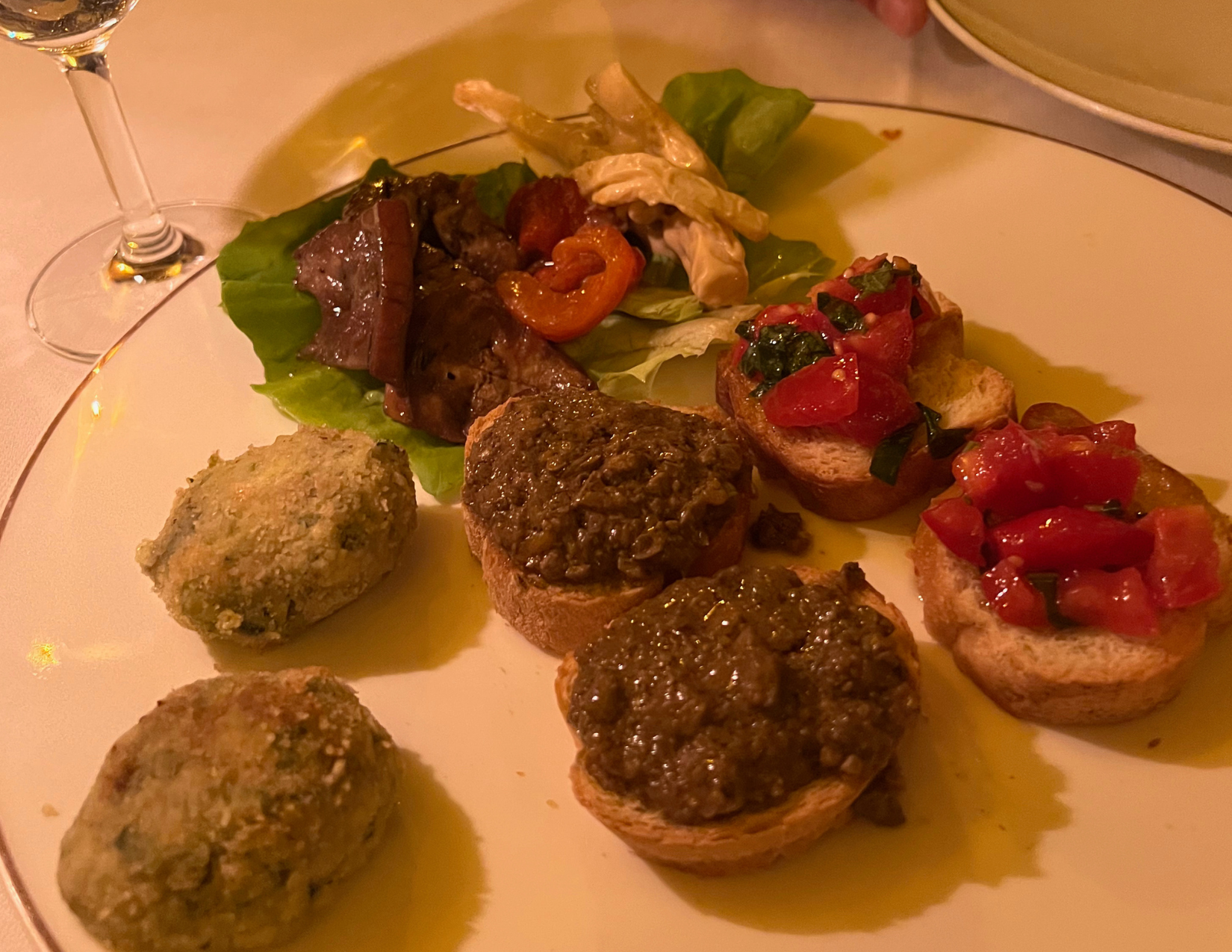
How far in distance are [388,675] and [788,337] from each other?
5.24ft

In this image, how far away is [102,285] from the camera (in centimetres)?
416

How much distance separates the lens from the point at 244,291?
3596mm

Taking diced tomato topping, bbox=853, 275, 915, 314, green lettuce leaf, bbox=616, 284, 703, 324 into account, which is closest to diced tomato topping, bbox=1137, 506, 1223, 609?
diced tomato topping, bbox=853, 275, 915, 314

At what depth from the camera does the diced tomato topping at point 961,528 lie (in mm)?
2529

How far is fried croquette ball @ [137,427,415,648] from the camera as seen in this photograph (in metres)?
2.64

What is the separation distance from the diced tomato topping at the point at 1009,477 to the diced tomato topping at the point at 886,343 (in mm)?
483

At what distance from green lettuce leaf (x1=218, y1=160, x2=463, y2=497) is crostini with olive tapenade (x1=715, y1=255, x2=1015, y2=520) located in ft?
3.56

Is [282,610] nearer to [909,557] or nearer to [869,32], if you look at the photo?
[909,557]

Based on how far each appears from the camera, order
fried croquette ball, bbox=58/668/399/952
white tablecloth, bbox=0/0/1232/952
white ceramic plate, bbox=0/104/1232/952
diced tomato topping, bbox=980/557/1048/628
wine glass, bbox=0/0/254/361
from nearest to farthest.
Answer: fried croquette ball, bbox=58/668/399/952, white ceramic plate, bbox=0/104/1232/952, diced tomato topping, bbox=980/557/1048/628, wine glass, bbox=0/0/254/361, white tablecloth, bbox=0/0/1232/952

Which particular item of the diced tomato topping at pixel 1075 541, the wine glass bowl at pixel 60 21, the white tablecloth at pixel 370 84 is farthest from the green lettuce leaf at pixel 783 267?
the wine glass bowl at pixel 60 21

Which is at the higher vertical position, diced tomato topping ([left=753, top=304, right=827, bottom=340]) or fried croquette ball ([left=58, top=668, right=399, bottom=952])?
diced tomato topping ([left=753, top=304, right=827, bottom=340])

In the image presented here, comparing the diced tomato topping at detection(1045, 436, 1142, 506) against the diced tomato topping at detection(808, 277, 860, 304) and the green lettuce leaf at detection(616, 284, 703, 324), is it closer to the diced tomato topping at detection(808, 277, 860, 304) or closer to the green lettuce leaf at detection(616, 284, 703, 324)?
the diced tomato topping at detection(808, 277, 860, 304)

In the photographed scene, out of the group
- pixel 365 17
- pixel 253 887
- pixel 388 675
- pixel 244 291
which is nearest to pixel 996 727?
pixel 388 675

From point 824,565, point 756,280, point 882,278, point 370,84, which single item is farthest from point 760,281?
point 370,84
